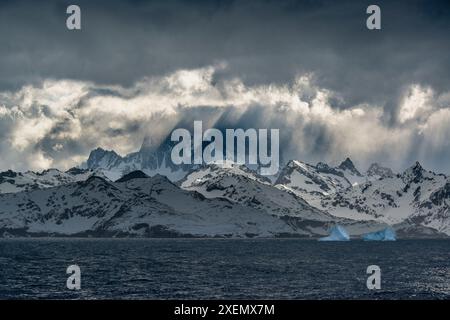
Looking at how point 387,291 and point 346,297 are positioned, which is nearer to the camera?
point 346,297

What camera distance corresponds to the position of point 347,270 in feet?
559

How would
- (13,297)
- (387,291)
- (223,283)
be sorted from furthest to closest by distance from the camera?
(223,283)
(387,291)
(13,297)

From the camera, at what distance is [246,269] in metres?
172

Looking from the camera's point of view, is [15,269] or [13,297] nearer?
[13,297]

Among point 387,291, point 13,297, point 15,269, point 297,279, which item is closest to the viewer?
point 13,297

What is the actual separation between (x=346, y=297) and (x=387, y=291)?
37.9ft

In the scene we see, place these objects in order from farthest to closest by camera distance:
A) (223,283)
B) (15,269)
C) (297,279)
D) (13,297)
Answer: (15,269) → (297,279) → (223,283) → (13,297)
